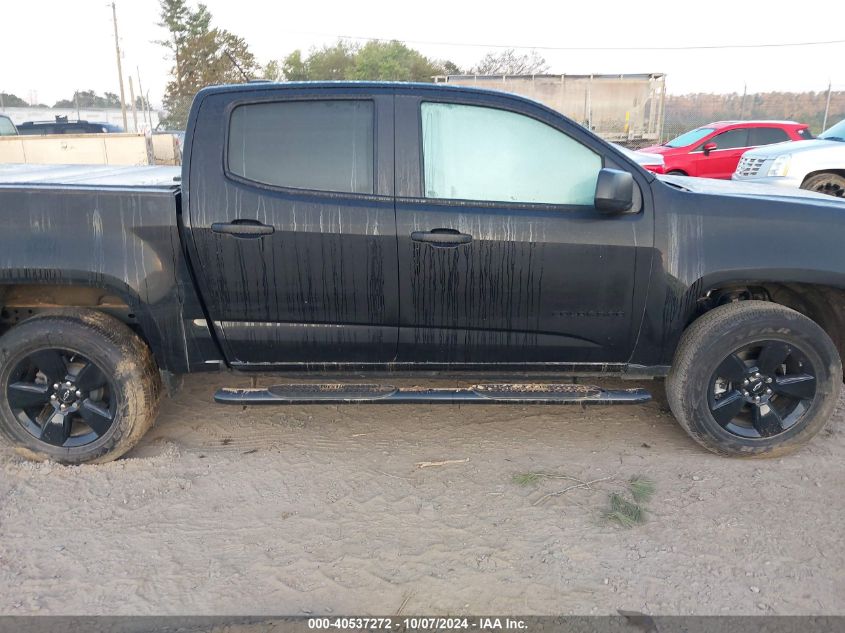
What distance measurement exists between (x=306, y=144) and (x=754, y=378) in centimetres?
261

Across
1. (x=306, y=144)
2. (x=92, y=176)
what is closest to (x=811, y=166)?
(x=306, y=144)

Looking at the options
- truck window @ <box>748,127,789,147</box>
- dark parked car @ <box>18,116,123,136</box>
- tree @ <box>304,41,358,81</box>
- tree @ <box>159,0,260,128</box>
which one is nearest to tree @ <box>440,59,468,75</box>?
tree @ <box>304,41,358,81</box>

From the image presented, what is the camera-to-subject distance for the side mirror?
3.08 meters

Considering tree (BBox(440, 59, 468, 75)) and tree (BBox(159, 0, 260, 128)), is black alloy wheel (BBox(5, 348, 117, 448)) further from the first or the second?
tree (BBox(440, 59, 468, 75))

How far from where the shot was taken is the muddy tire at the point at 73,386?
3361mm

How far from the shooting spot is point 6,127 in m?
15.8

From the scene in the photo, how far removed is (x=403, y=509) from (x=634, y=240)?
1.74 metres

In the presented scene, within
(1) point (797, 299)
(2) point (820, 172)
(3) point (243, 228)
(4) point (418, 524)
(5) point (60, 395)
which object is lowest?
(4) point (418, 524)

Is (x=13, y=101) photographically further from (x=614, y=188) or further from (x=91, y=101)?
(x=614, y=188)

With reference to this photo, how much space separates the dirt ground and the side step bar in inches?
15.1

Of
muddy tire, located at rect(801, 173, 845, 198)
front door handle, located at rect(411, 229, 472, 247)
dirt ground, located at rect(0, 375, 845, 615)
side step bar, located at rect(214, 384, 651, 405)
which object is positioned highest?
front door handle, located at rect(411, 229, 472, 247)

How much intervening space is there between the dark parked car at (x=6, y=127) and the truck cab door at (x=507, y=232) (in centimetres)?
1592

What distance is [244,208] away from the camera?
3.23m

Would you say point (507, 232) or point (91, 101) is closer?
point (507, 232)
